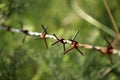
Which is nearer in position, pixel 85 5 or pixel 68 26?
pixel 85 5

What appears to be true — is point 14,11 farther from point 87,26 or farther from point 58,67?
point 87,26

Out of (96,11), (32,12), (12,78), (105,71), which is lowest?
(105,71)

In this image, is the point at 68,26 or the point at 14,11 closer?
the point at 14,11

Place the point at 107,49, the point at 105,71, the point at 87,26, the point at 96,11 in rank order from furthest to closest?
the point at 87,26
the point at 96,11
the point at 105,71
the point at 107,49

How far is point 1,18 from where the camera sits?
2.37 meters

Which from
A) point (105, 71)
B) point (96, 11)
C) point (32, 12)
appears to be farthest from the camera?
point (32, 12)

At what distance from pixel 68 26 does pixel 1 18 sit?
1.36m

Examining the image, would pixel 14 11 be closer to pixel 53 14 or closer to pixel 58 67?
pixel 58 67

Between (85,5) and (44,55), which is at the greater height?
(85,5)

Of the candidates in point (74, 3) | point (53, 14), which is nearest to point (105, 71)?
point (74, 3)

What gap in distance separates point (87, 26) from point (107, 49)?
1.73 metres

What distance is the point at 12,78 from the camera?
7.52 ft

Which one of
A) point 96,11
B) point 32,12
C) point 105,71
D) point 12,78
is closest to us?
point 12,78

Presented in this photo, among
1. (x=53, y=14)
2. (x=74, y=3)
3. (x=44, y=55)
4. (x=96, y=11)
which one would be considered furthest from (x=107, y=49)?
(x=53, y=14)
